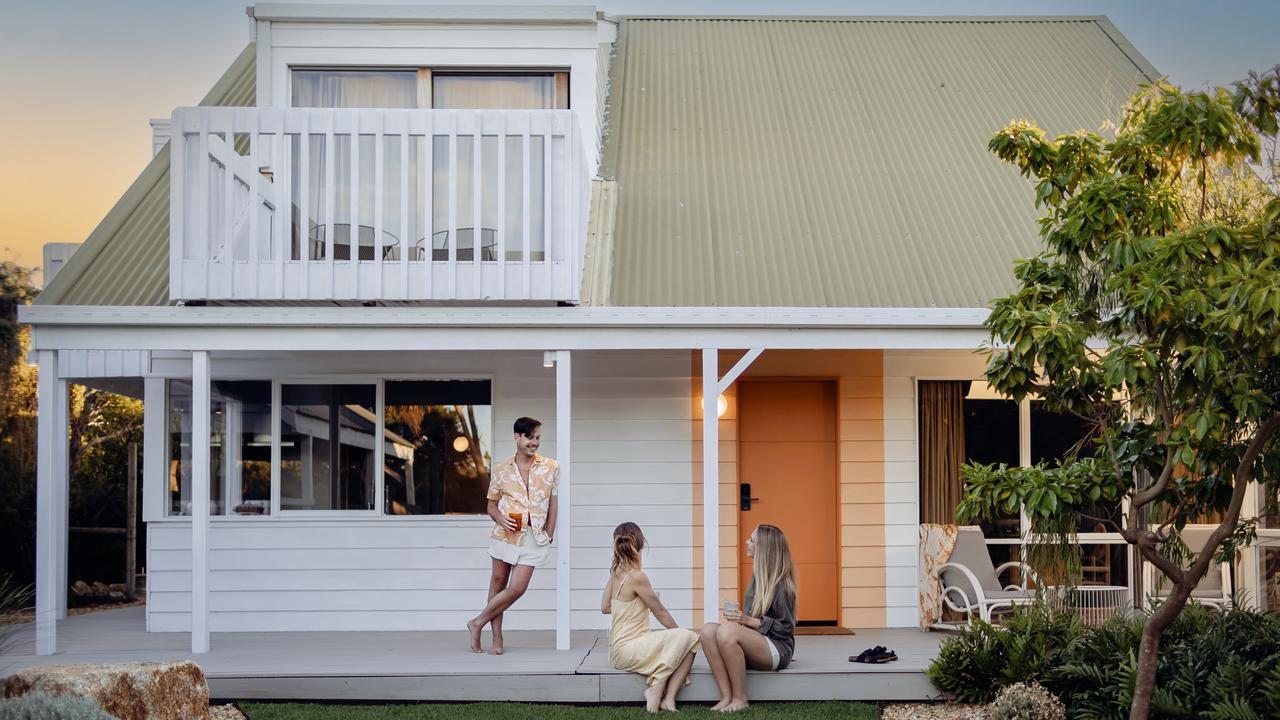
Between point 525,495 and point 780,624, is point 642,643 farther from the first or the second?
point 525,495

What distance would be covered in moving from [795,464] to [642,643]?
3.20 metres

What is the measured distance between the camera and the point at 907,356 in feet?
34.0

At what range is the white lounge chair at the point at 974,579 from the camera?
30.6ft

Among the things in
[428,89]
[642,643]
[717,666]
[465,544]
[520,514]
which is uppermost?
[428,89]

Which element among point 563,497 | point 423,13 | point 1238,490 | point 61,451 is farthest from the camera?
point 423,13

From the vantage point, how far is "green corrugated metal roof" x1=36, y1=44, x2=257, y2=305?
9180 millimetres

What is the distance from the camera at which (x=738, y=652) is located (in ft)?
24.7

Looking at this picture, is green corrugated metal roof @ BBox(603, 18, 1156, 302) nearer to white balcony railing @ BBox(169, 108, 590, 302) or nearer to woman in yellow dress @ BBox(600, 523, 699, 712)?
white balcony railing @ BBox(169, 108, 590, 302)

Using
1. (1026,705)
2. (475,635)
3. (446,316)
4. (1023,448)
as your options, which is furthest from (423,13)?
(1026,705)

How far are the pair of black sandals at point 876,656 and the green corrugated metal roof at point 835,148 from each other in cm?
254

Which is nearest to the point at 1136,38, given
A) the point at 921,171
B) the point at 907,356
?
the point at 921,171

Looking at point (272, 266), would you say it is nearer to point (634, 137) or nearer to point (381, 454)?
point (381, 454)

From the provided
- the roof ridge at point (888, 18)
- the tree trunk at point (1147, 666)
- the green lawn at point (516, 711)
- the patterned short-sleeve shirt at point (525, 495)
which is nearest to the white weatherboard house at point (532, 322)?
the patterned short-sleeve shirt at point (525, 495)

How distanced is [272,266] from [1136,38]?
10.3 metres
